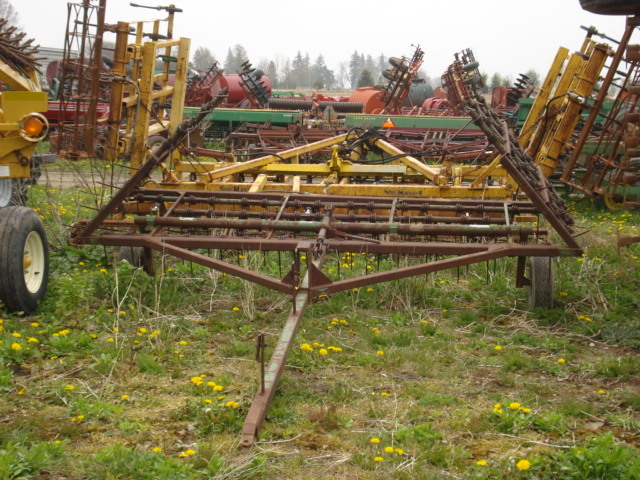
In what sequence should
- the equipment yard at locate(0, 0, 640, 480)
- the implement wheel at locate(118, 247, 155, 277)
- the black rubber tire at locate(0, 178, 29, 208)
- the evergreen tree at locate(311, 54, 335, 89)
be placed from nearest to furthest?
1. the equipment yard at locate(0, 0, 640, 480)
2. the implement wheel at locate(118, 247, 155, 277)
3. the black rubber tire at locate(0, 178, 29, 208)
4. the evergreen tree at locate(311, 54, 335, 89)

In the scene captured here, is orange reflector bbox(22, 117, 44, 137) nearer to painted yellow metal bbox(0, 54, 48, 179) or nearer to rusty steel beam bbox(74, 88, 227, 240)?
painted yellow metal bbox(0, 54, 48, 179)

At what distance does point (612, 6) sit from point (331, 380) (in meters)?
3.36

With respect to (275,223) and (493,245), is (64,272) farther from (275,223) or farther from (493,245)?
(493,245)

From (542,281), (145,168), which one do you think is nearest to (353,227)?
(542,281)

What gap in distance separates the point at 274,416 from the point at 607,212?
8.27 m

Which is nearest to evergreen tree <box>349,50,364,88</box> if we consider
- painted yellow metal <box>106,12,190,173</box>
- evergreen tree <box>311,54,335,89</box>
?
evergreen tree <box>311,54,335,89</box>

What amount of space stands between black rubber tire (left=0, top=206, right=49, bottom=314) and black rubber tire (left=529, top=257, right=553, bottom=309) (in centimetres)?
375

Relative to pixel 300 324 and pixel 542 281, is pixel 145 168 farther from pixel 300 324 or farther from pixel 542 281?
pixel 542 281

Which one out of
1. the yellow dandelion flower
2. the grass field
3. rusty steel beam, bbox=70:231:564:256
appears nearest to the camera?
the grass field

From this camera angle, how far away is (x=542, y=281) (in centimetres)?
568

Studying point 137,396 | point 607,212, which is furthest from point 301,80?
point 137,396

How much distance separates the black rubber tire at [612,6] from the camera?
204 inches

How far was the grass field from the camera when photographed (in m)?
3.20

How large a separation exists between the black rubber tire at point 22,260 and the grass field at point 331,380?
0.12 metres
